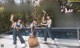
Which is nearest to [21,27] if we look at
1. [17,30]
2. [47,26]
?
[17,30]

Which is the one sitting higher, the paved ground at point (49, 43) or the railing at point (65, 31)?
the railing at point (65, 31)

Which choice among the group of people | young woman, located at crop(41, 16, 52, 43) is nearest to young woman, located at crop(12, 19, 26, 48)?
the group of people

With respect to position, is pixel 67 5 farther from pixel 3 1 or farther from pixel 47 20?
pixel 3 1

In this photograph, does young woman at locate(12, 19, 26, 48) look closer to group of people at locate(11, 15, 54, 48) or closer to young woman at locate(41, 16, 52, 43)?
group of people at locate(11, 15, 54, 48)

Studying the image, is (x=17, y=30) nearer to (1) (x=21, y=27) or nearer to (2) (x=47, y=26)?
(1) (x=21, y=27)

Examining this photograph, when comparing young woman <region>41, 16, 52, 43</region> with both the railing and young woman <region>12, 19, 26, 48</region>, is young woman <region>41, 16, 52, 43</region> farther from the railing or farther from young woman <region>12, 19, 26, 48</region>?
young woman <region>12, 19, 26, 48</region>

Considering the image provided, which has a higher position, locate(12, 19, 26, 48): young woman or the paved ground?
locate(12, 19, 26, 48): young woman

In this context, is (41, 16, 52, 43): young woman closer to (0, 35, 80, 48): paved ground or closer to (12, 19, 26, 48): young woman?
(0, 35, 80, 48): paved ground

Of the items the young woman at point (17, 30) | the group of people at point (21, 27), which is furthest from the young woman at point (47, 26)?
the young woman at point (17, 30)

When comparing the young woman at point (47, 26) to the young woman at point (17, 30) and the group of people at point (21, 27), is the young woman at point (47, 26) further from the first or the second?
the young woman at point (17, 30)

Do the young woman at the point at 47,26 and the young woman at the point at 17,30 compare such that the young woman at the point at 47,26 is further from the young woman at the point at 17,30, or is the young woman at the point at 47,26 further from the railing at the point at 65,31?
the young woman at the point at 17,30

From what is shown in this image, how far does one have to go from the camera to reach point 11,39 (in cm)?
217

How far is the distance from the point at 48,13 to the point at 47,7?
0.21ft

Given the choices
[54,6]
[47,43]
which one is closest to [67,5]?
[54,6]
